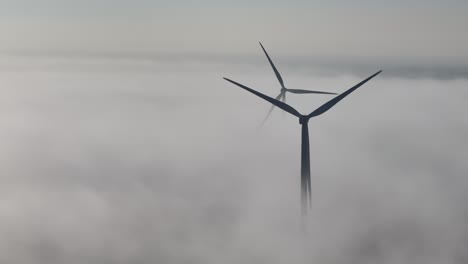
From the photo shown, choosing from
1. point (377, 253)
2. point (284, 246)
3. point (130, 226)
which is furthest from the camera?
point (130, 226)

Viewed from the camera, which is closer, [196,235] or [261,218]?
[196,235]

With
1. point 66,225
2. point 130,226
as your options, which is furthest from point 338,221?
point 66,225

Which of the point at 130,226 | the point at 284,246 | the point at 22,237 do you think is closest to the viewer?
the point at 284,246

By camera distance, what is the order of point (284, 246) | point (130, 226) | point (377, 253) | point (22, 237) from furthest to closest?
point (130, 226) → point (22, 237) → point (377, 253) → point (284, 246)

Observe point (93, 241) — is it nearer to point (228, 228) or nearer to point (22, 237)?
point (22, 237)

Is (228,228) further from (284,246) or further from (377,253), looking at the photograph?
(377,253)

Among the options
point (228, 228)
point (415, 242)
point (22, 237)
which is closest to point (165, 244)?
point (228, 228)

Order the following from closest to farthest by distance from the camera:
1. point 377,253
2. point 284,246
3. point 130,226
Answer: point 284,246 → point 377,253 → point 130,226

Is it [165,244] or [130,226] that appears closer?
[165,244]
